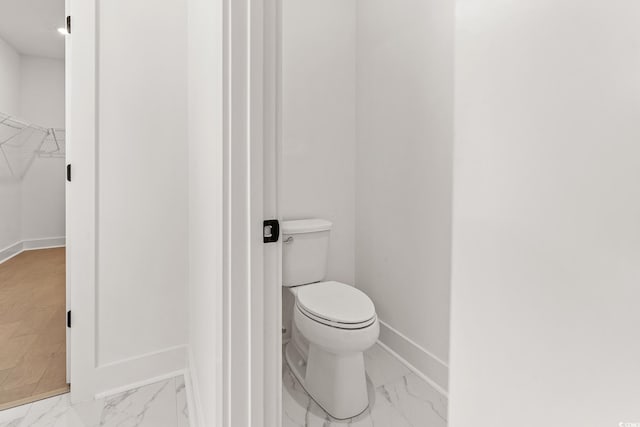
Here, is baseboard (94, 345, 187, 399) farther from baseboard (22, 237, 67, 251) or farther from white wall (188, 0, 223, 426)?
baseboard (22, 237, 67, 251)

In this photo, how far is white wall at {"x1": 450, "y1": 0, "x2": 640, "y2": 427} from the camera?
0.47ft

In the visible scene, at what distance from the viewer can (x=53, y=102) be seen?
12.8 ft

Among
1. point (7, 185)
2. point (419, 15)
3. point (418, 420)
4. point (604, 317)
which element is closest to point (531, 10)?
point (604, 317)

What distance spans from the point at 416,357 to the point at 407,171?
981 millimetres

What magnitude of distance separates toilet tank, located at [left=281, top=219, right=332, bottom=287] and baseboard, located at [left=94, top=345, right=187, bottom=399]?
0.66 m

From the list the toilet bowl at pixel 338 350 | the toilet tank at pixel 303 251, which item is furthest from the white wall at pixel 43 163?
the toilet bowl at pixel 338 350

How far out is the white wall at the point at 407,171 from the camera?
1.43m

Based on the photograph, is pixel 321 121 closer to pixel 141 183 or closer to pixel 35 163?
pixel 141 183

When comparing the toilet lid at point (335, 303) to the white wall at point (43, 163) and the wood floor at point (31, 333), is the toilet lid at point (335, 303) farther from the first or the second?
the white wall at point (43, 163)

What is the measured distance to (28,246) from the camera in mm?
3777

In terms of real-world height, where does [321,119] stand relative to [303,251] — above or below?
above

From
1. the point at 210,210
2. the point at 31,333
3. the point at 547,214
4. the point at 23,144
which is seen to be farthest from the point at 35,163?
the point at 547,214

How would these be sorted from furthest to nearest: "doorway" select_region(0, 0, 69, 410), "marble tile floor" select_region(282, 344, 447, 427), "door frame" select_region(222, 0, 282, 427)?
"doorway" select_region(0, 0, 69, 410)
"marble tile floor" select_region(282, 344, 447, 427)
"door frame" select_region(222, 0, 282, 427)

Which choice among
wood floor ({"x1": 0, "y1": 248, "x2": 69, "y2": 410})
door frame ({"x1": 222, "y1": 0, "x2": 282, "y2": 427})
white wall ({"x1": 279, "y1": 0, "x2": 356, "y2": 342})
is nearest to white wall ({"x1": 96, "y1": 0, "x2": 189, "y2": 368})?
wood floor ({"x1": 0, "y1": 248, "x2": 69, "y2": 410})
